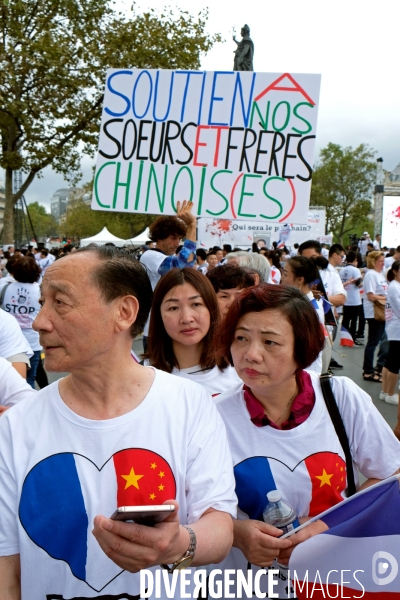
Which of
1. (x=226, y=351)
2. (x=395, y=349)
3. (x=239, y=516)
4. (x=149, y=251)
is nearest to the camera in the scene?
(x=239, y=516)

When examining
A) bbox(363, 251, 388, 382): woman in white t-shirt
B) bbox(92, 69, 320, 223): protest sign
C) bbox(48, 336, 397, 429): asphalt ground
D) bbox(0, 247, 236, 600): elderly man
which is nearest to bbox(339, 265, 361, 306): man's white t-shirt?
bbox(48, 336, 397, 429): asphalt ground

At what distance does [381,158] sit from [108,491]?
5456 cm

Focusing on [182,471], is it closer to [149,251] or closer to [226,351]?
[226,351]

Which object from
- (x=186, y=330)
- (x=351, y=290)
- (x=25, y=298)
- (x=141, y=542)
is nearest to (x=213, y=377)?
(x=186, y=330)

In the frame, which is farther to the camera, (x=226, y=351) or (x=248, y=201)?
(x=248, y=201)

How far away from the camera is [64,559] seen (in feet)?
4.98

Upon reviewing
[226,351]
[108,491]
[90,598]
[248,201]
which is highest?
[248,201]

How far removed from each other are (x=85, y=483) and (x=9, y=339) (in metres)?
1.84

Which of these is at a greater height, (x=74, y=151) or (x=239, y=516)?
(x=74, y=151)

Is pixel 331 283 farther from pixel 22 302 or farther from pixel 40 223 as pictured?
pixel 40 223

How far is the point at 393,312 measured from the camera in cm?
638

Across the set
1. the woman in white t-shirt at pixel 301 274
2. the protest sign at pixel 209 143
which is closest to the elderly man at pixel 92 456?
the protest sign at pixel 209 143

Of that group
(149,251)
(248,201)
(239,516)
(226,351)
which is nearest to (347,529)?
(239,516)

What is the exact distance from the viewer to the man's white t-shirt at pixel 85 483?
1511 millimetres
